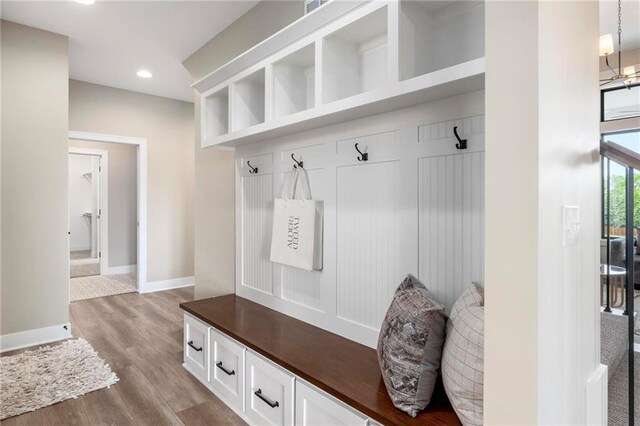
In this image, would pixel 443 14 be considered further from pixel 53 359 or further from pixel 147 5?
pixel 53 359

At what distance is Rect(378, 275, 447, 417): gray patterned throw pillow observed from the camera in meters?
1.24

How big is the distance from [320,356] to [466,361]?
0.77m

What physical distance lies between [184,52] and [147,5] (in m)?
0.84

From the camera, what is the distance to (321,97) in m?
1.74

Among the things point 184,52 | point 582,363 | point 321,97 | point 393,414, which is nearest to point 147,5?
point 184,52

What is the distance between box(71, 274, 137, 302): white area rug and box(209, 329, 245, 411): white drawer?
11.1 ft

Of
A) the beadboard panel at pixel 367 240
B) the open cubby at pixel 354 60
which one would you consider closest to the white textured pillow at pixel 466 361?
the beadboard panel at pixel 367 240

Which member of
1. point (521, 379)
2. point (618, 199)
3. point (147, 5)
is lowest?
point (521, 379)

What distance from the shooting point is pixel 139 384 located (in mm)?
2453

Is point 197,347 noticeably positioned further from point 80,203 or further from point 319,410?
point 80,203

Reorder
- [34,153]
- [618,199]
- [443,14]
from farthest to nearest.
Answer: [618,199]
[34,153]
[443,14]

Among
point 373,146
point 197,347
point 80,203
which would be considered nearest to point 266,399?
point 197,347

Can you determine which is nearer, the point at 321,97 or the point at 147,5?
the point at 321,97

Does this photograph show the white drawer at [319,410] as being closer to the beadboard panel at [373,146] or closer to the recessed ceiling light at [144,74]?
the beadboard panel at [373,146]
